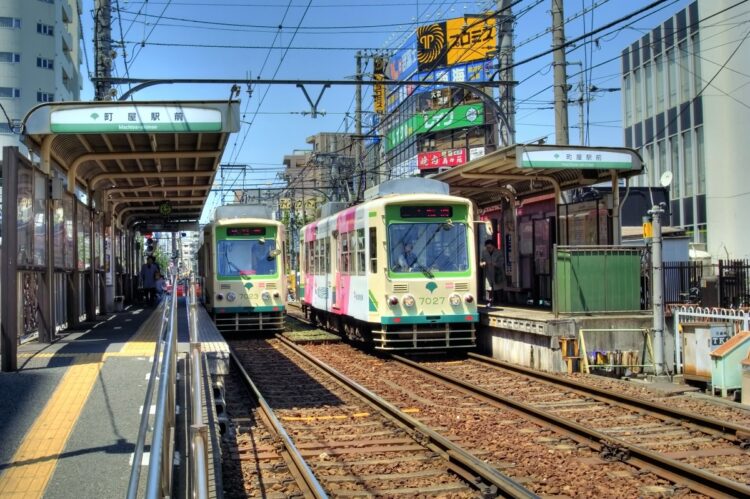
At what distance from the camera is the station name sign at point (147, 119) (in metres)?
11.6

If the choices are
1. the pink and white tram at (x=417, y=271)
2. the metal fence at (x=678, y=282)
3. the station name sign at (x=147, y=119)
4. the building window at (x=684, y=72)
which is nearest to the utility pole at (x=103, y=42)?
the station name sign at (x=147, y=119)

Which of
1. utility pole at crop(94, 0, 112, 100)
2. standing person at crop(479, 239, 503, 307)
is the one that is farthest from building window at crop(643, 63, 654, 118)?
utility pole at crop(94, 0, 112, 100)

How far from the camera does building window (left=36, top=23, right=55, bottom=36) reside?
60188mm

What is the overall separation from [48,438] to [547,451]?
15.4ft

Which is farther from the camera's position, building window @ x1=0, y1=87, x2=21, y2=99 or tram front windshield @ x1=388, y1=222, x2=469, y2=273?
building window @ x1=0, y1=87, x2=21, y2=99

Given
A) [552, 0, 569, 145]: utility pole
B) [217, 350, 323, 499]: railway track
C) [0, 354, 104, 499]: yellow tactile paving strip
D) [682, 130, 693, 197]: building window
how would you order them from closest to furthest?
[0, 354, 104, 499]: yellow tactile paving strip → [217, 350, 323, 499]: railway track → [552, 0, 569, 145]: utility pole → [682, 130, 693, 197]: building window

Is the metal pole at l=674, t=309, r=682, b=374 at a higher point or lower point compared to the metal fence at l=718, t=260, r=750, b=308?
lower

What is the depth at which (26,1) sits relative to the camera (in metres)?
58.9

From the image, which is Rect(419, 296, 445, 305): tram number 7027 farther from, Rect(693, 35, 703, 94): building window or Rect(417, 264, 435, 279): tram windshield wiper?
Rect(693, 35, 703, 94): building window

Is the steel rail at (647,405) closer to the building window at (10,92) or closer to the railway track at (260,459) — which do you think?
the railway track at (260,459)

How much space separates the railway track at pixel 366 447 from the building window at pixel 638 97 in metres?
30.2

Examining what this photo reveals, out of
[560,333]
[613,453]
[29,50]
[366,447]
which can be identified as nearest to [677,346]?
[560,333]

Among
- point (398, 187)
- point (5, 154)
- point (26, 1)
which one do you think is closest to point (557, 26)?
point (398, 187)

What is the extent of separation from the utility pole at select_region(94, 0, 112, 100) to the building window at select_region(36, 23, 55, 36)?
47503 mm
